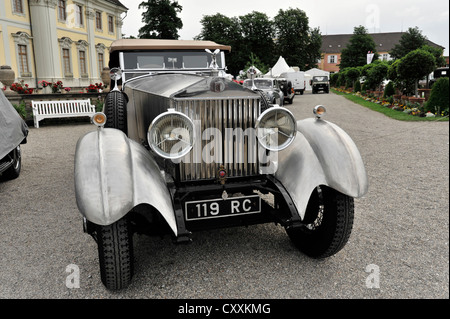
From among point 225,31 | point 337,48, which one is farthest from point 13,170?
point 337,48

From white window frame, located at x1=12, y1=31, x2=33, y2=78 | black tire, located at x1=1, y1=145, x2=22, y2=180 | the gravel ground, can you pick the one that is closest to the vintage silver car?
the gravel ground

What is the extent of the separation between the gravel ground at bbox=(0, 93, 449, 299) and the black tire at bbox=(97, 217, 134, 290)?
5.6 inches

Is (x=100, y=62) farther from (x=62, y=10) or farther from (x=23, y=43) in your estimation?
(x=23, y=43)

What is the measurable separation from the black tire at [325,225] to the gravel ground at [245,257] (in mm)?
123

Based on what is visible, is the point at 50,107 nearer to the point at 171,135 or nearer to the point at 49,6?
the point at 171,135

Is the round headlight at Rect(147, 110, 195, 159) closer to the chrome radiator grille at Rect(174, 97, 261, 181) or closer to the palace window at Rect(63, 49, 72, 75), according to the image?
the chrome radiator grille at Rect(174, 97, 261, 181)

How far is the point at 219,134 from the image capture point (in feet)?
10.1

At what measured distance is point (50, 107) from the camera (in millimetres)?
13344

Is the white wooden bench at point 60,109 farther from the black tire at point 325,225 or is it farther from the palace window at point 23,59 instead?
the palace window at point 23,59

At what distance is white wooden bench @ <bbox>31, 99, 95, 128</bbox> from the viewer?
42.6 ft

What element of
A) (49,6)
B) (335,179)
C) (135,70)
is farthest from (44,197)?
(49,6)

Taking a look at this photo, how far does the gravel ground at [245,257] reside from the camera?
2795mm
